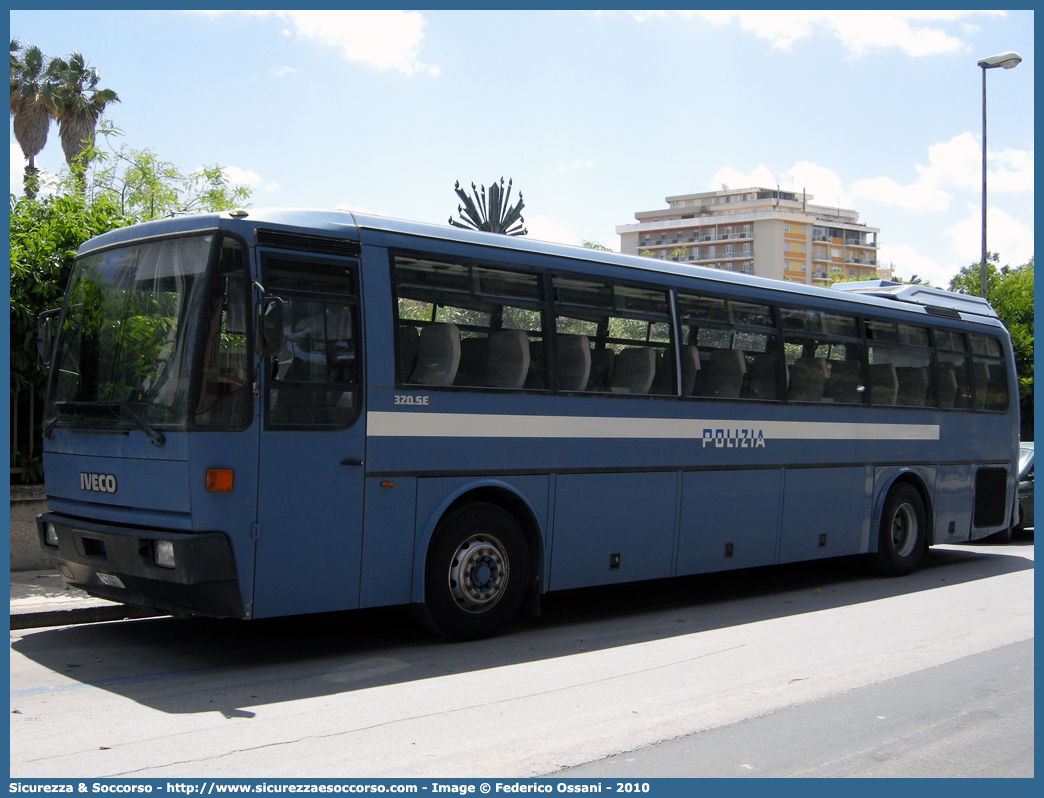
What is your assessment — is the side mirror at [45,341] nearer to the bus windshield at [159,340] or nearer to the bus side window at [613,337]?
the bus windshield at [159,340]

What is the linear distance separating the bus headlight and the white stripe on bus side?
1.59m

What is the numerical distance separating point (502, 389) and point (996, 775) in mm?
4592

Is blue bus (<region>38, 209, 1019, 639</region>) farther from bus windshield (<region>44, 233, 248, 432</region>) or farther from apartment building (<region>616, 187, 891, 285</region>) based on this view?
apartment building (<region>616, 187, 891, 285</region>)

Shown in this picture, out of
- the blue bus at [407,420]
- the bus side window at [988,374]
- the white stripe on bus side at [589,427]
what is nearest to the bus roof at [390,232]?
the blue bus at [407,420]

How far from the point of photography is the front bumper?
6.83 meters

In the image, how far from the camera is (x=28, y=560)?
11070 millimetres

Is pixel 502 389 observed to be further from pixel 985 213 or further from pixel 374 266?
pixel 985 213

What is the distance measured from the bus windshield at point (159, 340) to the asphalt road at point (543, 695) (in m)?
1.79

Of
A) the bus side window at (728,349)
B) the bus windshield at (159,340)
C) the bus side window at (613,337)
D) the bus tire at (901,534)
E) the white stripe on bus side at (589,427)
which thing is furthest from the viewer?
the bus tire at (901,534)

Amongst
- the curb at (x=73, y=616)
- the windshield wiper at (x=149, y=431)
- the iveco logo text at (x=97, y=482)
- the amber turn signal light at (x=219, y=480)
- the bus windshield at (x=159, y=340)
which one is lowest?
the curb at (x=73, y=616)

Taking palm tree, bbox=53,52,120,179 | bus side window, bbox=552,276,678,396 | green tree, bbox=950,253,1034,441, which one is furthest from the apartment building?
bus side window, bbox=552,276,678,396

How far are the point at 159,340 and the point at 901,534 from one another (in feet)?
31.7

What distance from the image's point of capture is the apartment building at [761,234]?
13775 centimetres
